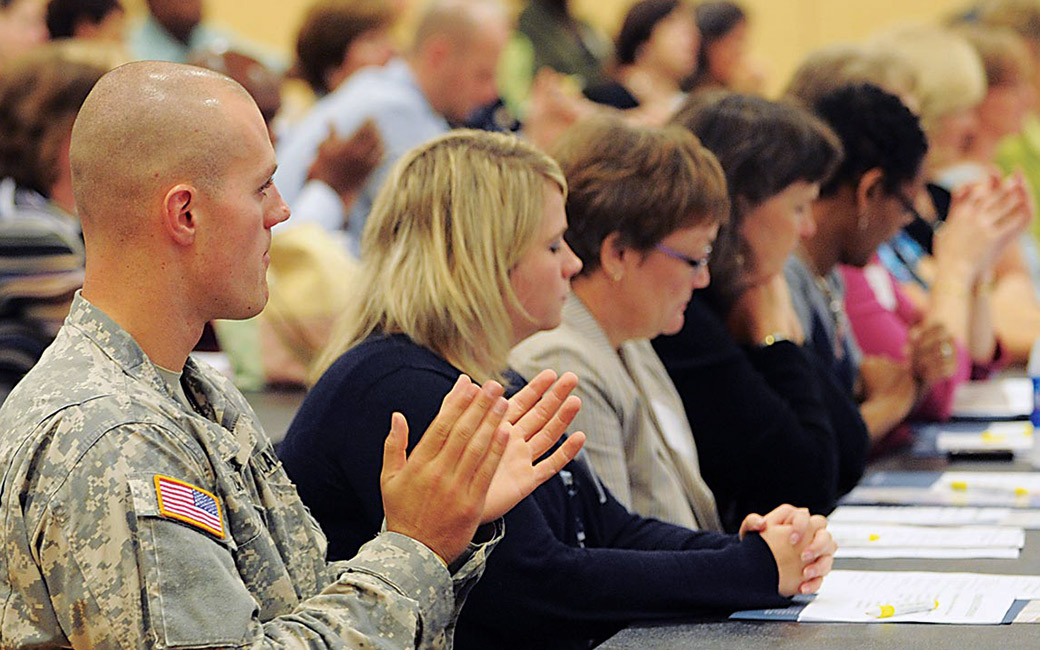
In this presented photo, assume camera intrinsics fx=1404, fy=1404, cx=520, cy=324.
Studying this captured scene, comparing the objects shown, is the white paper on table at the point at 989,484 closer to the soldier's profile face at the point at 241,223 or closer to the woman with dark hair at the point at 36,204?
the soldier's profile face at the point at 241,223

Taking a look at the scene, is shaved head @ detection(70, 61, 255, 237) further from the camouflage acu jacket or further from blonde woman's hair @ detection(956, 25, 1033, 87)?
blonde woman's hair @ detection(956, 25, 1033, 87)

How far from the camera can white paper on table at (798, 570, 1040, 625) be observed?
171cm

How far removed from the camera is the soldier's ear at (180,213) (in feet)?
4.22

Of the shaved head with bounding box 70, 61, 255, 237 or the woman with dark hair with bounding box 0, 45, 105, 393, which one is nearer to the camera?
the shaved head with bounding box 70, 61, 255, 237

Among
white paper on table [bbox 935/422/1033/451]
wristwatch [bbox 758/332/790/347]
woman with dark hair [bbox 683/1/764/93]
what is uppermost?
wristwatch [bbox 758/332/790/347]

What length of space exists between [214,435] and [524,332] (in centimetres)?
68

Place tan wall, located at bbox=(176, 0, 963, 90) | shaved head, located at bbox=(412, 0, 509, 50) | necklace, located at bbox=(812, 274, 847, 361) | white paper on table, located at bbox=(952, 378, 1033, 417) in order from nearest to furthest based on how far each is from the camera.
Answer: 1. necklace, located at bbox=(812, 274, 847, 361)
2. white paper on table, located at bbox=(952, 378, 1033, 417)
3. shaved head, located at bbox=(412, 0, 509, 50)
4. tan wall, located at bbox=(176, 0, 963, 90)

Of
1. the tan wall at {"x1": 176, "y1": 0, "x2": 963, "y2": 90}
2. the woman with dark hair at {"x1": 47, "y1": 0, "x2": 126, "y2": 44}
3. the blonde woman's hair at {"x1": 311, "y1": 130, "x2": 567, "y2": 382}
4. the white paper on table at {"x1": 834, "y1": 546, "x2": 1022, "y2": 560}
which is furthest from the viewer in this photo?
the tan wall at {"x1": 176, "y1": 0, "x2": 963, "y2": 90}

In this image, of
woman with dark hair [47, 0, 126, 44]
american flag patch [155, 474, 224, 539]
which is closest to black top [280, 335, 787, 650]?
american flag patch [155, 474, 224, 539]

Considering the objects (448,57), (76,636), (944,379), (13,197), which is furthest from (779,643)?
(448,57)

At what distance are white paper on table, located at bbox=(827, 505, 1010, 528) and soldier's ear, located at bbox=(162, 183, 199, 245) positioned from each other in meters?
1.34

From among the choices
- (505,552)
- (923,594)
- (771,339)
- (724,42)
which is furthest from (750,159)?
(724,42)

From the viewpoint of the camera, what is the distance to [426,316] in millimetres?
1822

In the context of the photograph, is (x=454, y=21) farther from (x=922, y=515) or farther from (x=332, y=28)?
(x=922, y=515)
